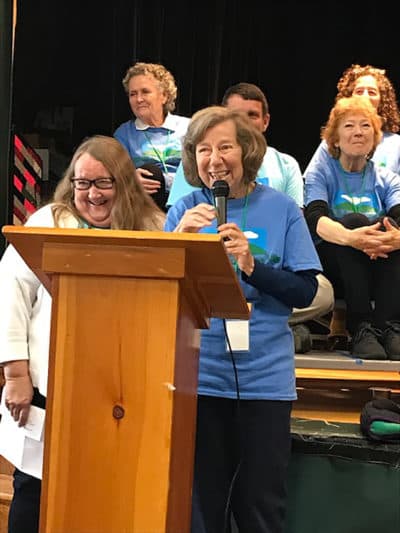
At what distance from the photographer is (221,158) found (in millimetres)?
1509

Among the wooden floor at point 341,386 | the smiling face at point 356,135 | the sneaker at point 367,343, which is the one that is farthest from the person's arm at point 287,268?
the smiling face at point 356,135

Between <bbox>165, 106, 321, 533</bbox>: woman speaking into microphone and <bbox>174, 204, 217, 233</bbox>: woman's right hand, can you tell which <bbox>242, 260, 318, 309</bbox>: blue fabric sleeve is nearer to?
<bbox>165, 106, 321, 533</bbox>: woman speaking into microphone

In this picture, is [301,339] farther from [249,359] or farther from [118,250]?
[118,250]

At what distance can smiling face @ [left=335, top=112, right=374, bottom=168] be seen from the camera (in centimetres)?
262

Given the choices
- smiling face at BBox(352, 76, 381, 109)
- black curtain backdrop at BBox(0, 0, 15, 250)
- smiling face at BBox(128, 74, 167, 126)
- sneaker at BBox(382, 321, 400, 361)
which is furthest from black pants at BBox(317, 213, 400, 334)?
black curtain backdrop at BBox(0, 0, 15, 250)

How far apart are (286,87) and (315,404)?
8.20 feet

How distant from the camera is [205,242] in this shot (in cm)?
96

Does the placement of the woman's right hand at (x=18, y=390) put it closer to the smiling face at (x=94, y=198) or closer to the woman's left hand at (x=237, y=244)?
the smiling face at (x=94, y=198)

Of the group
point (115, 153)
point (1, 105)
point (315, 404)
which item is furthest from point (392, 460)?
point (1, 105)

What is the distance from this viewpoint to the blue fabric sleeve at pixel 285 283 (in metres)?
1.40

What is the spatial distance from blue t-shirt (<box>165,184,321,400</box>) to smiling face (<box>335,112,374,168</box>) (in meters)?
1.17

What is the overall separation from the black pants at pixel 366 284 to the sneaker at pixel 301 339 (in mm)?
176

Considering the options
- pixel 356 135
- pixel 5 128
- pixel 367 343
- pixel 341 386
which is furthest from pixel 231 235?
pixel 5 128

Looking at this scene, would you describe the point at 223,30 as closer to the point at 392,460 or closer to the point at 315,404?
the point at 315,404
